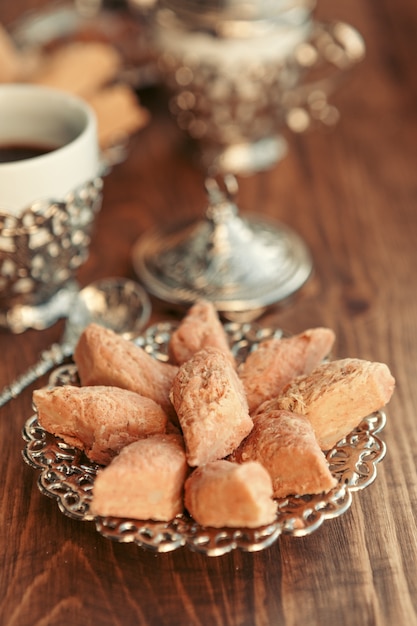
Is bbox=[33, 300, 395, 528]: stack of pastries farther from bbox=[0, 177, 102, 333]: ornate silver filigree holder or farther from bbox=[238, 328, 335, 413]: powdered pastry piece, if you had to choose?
bbox=[0, 177, 102, 333]: ornate silver filigree holder

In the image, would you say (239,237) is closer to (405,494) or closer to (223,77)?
(223,77)

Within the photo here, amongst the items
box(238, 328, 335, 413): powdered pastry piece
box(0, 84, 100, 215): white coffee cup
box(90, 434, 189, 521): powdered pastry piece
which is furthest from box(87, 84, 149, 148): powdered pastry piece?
box(90, 434, 189, 521): powdered pastry piece

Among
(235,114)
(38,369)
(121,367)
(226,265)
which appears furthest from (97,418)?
(235,114)

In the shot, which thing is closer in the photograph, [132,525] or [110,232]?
[132,525]

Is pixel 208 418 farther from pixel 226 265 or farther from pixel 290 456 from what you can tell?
pixel 226 265

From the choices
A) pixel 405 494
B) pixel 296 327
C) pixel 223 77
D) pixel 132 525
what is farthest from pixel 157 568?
pixel 223 77

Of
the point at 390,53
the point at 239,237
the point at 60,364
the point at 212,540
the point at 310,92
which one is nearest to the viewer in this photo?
the point at 212,540

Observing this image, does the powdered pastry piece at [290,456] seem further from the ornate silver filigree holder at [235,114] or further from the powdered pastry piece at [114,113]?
the powdered pastry piece at [114,113]

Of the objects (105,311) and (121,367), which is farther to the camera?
(105,311)
